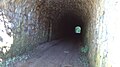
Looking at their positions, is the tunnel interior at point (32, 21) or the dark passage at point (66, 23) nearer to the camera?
the tunnel interior at point (32, 21)

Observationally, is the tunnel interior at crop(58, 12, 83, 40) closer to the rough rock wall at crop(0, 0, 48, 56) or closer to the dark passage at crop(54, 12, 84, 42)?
the dark passage at crop(54, 12, 84, 42)

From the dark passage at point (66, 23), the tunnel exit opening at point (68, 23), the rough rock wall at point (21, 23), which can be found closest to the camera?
the rough rock wall at point (21, 23)

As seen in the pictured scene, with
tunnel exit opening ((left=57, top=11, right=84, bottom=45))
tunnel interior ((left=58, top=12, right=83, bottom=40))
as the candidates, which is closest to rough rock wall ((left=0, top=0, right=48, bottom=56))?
tunnel exit opening ((left=57, top=11, right=84, bottom=45))

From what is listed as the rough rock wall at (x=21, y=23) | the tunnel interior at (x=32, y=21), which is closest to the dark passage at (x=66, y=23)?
the tunnel interior at (x=32, y=21)

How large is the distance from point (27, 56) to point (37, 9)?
247 centimetres

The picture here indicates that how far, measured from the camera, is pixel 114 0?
144 inches

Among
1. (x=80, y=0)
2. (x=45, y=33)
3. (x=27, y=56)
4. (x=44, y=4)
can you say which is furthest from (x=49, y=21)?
(x=27, y=56)

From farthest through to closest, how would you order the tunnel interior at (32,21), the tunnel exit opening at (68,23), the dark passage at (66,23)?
1. the tunnel exit opening at (68,23)
2. the dark passage at (66,23)
3. the tunnel interior at (32,21)

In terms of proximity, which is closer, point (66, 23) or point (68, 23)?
point (66, 23)

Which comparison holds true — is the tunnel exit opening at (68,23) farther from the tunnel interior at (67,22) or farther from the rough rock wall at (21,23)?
the rough rock wall at (21,23)

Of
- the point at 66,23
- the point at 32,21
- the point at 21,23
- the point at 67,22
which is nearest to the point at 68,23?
the point at 67,22

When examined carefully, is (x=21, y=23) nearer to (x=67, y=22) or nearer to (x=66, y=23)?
(x=66, y=23)

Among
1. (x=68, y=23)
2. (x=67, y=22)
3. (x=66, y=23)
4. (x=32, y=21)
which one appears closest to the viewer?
(x=32, y=21)

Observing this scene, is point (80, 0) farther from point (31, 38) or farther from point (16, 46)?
point (16, 46)
